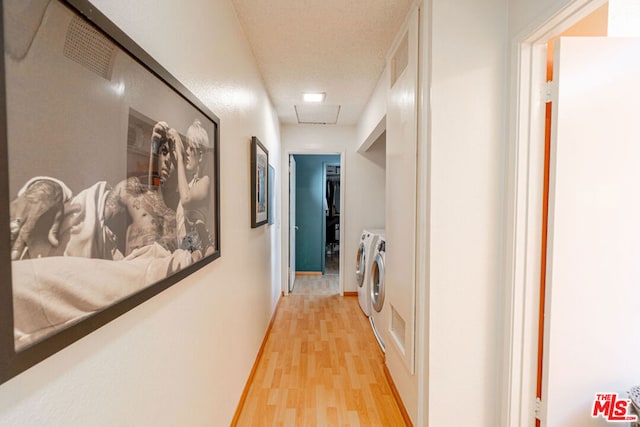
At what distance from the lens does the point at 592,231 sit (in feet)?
4.38

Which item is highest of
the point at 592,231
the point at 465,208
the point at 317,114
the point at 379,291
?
the point at 317,114

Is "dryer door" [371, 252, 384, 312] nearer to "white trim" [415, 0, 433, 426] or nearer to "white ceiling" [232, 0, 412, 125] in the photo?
"white trim" [415, 0, 433, 426]

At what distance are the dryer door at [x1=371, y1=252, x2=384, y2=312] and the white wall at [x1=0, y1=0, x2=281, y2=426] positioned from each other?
3.59ft

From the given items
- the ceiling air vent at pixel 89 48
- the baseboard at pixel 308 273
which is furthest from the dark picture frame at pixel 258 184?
the baseboard at pixel 308 273

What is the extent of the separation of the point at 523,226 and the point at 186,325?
1.58m

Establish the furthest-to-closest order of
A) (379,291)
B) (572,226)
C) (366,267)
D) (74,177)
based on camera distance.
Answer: (366,267) < (379,291) < (572,226) < (74,177)

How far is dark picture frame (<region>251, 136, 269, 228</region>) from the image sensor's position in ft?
6.91

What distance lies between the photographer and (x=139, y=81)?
0.73 meters

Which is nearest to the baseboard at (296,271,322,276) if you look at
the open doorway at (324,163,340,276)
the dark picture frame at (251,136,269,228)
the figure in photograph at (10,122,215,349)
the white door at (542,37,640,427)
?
the open doorway at (324,163,340,276)

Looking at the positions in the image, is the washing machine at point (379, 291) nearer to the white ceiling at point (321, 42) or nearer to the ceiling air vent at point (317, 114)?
the white ceiling at point (321, 42)

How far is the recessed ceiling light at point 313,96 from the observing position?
3.04 meters

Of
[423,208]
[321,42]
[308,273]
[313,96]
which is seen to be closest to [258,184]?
[321,42]

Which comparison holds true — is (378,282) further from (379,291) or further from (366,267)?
(366,267)

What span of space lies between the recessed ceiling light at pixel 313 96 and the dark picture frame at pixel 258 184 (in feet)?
3.21
